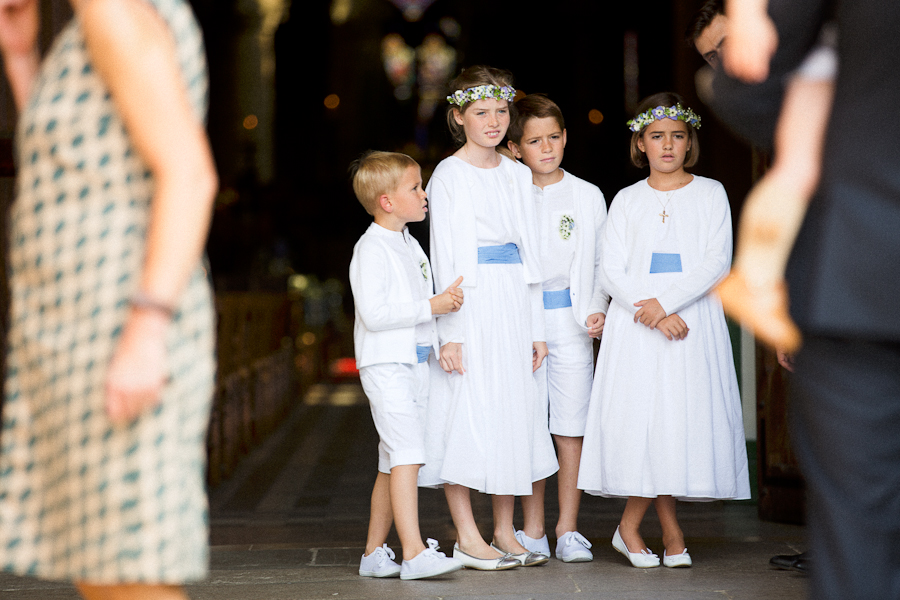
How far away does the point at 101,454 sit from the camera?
4.49ft

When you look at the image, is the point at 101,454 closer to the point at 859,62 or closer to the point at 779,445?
the point at 859,62

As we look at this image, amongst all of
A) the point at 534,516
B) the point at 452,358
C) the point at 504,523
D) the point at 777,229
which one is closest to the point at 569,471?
the point at 534,516

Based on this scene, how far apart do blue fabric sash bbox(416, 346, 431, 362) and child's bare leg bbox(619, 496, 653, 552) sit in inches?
33.3

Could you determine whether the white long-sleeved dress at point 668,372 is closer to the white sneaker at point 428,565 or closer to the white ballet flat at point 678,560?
the white ballet flat at point 678,560

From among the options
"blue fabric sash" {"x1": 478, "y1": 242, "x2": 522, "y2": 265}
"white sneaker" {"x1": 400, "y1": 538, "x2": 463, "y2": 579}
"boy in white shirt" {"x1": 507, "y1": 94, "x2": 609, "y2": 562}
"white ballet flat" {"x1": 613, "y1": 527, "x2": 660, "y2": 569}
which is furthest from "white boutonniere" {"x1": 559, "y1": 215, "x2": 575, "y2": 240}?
"white sneaker" {"x1": 400, "y1": 538, "x2": 463, "y2": 579}

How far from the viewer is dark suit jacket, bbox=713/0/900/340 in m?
1.16

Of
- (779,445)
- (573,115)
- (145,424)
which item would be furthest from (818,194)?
(573,115)

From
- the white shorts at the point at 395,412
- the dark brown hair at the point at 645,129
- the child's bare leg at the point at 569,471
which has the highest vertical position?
the dark brown hair at the point at 645,129

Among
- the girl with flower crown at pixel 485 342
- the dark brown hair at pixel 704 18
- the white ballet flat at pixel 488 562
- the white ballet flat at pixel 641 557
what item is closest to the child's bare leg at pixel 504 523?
the girl with flower crown at pixel 485 342

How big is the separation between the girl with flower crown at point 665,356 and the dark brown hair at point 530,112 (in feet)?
0.98

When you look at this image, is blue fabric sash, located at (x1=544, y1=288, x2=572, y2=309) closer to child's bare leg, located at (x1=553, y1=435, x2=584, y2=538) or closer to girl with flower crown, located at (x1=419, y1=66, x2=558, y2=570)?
girl with flower crown, located at (x1=419, y1=66, x2=558, y2=570)

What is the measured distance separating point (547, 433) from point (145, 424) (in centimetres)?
231

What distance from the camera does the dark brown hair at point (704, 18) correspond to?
131 inches

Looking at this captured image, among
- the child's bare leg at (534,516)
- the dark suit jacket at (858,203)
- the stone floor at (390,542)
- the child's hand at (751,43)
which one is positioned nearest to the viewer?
the dark suit jacket at (858,203)
